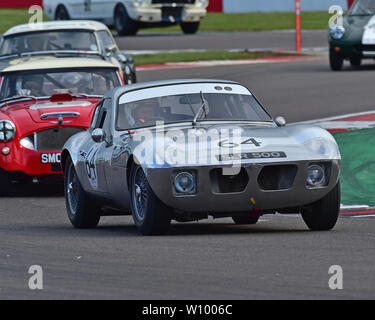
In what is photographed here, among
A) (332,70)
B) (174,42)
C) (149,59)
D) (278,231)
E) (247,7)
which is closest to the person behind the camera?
(278,231)

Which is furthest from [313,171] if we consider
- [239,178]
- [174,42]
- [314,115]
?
[174,42]

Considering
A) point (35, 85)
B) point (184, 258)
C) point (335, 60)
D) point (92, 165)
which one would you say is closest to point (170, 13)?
point (335, 60)

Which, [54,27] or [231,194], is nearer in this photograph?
[231,194]

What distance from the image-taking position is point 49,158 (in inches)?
562

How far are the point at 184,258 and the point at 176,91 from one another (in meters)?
2.62

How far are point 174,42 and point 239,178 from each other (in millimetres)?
27516

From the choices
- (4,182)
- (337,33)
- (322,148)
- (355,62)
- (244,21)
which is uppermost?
(322,148)

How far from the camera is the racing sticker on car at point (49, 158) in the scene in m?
14.3

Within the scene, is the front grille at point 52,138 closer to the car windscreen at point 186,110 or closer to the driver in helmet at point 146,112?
the car windscreen at point 186,110

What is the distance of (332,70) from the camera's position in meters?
26.0

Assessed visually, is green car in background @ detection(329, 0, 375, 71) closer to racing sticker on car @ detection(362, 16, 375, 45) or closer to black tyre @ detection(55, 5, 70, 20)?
racing sticker on car @ detection(362, 16, 375, 45)

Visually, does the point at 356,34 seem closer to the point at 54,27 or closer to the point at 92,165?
the point at 54,27

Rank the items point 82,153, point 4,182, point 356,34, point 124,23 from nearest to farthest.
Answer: point 82,153, point 4,182, point 356,34, point 124,23
